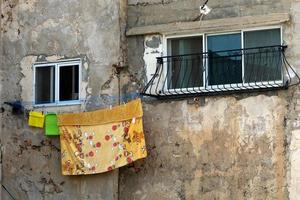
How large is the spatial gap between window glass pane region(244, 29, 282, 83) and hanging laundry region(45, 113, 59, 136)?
361cm

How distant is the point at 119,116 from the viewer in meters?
13.1

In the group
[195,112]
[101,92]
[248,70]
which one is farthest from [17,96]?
[248,70]

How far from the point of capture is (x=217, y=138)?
41.0ft

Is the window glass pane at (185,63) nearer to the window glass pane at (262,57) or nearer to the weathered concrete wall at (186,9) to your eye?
the weathered concrete wall at (186,9)

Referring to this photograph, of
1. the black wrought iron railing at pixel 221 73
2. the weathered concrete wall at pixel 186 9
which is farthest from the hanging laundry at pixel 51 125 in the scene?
the weathered concrete wall at pixel 186 9

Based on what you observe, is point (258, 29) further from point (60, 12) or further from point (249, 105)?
point (60, 12)

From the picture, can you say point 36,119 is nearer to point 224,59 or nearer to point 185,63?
point 185,63

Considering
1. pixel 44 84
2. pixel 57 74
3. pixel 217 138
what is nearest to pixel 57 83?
pixel 57 74

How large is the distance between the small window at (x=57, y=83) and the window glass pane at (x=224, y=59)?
2.53 m

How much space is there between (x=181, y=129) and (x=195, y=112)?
381mm

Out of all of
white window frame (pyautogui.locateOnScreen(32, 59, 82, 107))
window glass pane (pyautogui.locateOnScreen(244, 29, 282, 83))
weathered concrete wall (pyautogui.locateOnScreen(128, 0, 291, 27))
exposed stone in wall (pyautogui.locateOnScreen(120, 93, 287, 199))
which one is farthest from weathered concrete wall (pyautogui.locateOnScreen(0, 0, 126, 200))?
window glass pane (pyautogui.locateOnScreen(244, 29, 282, 83))

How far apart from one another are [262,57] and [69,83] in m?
3.69

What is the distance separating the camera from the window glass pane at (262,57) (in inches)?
489

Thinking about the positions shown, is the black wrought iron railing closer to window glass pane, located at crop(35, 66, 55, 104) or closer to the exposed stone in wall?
the exposed stone in wall
